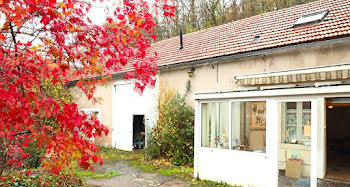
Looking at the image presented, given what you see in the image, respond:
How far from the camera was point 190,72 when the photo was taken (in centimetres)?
1265

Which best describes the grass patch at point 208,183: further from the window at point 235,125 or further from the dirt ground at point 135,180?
the window at point 235,125

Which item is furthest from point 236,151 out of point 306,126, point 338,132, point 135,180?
point 338,132

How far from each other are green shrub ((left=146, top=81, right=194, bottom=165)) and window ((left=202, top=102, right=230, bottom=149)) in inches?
92.5

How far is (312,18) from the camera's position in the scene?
36.6ft

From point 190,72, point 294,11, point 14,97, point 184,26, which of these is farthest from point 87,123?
point 184,26

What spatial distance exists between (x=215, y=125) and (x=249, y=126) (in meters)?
1.25

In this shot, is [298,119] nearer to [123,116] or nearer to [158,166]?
[158,166]

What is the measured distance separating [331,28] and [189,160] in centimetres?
711

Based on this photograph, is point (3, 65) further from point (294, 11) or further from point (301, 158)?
point (294, 11)

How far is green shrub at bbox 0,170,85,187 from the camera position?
6793 millimetres

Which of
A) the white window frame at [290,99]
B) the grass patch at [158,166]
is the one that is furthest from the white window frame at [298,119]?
the grass patch at [158,166]

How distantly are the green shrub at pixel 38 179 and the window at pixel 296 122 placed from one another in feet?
19.3

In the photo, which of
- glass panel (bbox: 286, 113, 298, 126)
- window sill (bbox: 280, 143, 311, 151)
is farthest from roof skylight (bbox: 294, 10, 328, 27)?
window sill (bbox: 280, 143, 311, 151)

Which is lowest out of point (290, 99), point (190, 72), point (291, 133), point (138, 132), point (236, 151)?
point (138, 132)
